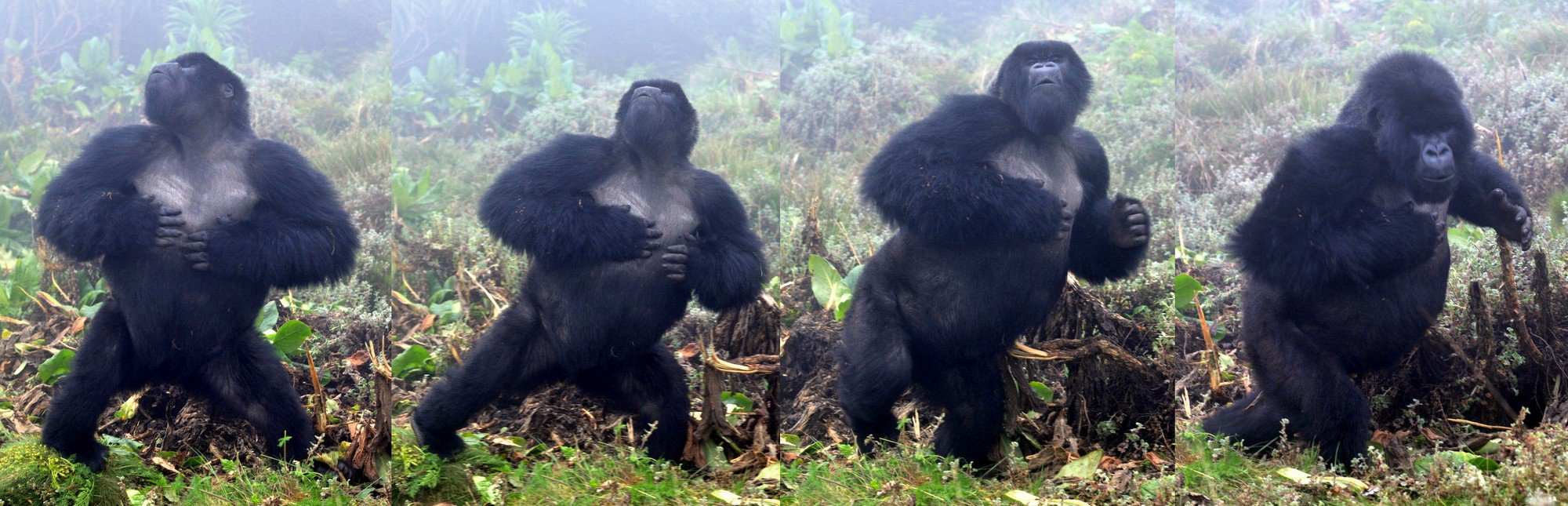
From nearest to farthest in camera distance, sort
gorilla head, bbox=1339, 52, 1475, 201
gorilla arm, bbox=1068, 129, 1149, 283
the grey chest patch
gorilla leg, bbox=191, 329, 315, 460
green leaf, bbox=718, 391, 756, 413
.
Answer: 1. gorilla head, bbox=1339, 52, 1475, 201
2. the grey chest patch
3. gorilla arm, bbox=1068, 129, 1149, 283
4. gorilla leg, bbox=191, 329, 315, 460
5. green leaf, bbox=718, 391, 756, 413

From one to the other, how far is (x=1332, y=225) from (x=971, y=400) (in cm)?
144

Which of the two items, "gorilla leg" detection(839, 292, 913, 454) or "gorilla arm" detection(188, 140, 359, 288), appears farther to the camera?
"gorilla arm" detection(188, 140, 359, 288)

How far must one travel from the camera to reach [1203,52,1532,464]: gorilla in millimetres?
3914

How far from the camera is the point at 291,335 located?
436 cm

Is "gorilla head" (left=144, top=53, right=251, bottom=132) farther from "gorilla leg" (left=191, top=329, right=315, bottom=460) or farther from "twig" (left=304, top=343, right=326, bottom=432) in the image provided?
"twig" (left=304, top=343, right=326, bottom=432)

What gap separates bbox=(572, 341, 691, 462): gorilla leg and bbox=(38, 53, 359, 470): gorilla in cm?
112

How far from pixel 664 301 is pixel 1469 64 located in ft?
10.3

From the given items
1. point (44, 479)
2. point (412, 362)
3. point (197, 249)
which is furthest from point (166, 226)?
point (44, 479)

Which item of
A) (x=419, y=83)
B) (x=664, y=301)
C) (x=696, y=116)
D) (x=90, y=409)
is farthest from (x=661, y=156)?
(x=90, y=409)

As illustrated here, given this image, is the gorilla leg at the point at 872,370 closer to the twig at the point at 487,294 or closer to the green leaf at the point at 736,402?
the green leaf at the point at 736,402

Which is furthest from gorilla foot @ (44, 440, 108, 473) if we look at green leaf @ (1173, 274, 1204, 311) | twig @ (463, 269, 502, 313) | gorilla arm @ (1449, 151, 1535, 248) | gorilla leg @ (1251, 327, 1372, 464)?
gorilla arm @ (1449, 151, 1535, 248)

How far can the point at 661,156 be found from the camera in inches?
169

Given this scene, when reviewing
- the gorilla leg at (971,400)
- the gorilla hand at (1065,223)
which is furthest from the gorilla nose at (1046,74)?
the gorilla leg at (971,400)

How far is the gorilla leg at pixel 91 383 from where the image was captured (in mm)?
4285
